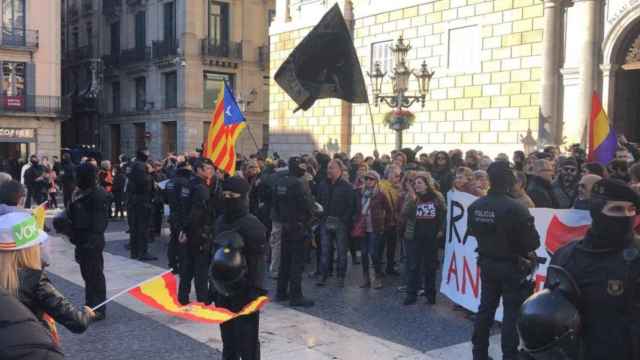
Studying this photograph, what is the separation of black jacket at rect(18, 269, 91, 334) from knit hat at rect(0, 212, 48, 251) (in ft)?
0.48

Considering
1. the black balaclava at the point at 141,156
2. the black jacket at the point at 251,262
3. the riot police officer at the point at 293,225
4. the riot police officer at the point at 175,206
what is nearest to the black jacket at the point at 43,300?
the black jacket at the point at 251,262

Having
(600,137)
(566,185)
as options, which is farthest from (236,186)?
(600,137)

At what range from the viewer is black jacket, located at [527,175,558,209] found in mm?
7766

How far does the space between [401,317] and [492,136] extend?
390 inches

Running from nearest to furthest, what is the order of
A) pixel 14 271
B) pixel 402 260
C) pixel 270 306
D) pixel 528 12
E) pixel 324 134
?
1. pixel 14 271
2. pixel 270 306
3. pixel 402 260
4. pixel 528 12
5. pixel 324 134

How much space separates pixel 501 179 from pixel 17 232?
3911 millimetres

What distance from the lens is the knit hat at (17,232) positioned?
3.15 metres

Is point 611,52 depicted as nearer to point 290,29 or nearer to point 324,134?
point 324,134

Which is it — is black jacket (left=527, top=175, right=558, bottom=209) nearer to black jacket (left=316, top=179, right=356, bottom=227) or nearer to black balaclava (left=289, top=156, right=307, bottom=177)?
black jacket (left=316, top=179, right=356, bottom=227)

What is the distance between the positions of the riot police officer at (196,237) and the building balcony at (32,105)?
28890mm

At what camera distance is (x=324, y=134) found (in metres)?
21.7

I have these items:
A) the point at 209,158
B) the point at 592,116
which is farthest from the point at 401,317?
the point at 592,116

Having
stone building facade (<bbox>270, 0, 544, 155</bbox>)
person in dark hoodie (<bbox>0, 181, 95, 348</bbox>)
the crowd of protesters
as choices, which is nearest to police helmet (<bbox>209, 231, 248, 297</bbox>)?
person in dark hoodie (<bbox>0, 181, 95, 348</bbox>)

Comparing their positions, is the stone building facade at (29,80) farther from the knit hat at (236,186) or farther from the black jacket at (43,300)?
the black jacket at (43,300)
